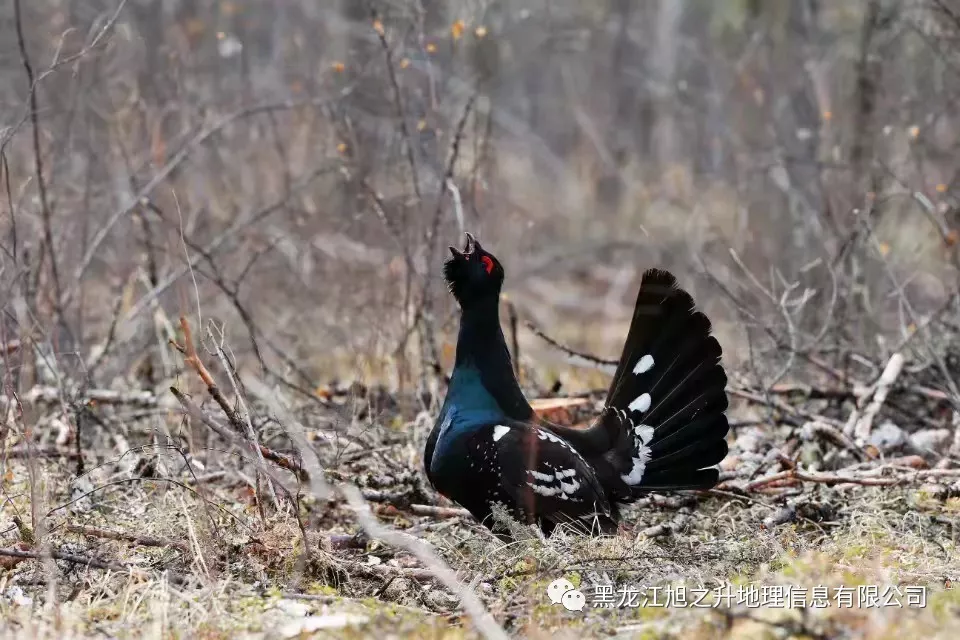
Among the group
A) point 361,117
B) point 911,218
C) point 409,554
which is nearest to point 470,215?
point 361,117

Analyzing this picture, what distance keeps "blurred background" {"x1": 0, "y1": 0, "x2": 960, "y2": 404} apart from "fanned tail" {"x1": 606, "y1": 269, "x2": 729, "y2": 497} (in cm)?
59

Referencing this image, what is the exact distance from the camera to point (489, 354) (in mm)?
4828

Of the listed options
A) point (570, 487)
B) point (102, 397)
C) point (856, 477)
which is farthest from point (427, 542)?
point (102, 397)

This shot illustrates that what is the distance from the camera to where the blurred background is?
6414mm

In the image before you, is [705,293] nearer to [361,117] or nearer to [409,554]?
[361,117]

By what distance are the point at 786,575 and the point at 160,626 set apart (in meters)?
2.04

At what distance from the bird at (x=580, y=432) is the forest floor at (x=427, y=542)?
21 cm

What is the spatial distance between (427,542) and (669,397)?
4.58 ft

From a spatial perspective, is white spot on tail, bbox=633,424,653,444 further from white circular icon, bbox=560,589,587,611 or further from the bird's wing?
white circular icon, bbox=560,589,587,611

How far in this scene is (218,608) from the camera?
136 inches

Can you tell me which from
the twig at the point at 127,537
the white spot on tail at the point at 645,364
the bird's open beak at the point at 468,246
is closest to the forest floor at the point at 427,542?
the twig at the point at 127,537

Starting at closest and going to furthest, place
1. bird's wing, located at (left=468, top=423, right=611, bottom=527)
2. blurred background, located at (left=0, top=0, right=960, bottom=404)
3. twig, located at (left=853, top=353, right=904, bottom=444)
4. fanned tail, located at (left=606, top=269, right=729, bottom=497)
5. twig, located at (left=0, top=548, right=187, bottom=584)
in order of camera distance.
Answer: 1. twig, located at (left=0, top=548, right=187, bottom=584)
2. bird's wing, located at (left=468, top=423, right=611, bottom=527)
3. fanned tail, located at (left=606, top=269, right=729, bottom=497)
4. twig, located at (left=853, top=353, right=904, bottom=444)
5. blurred background, located at (left=0, top=0, right=960, bottom=404)

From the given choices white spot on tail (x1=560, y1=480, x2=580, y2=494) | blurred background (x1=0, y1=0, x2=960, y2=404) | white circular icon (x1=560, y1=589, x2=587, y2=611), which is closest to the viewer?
white circular icon (x1=560, y1=589, x2=587, y2=611)

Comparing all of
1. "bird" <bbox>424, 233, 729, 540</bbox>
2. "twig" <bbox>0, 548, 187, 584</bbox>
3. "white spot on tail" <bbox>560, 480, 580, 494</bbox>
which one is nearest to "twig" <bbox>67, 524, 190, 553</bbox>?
"twig" <bbox>0, 548, 187, 584</bbox>
